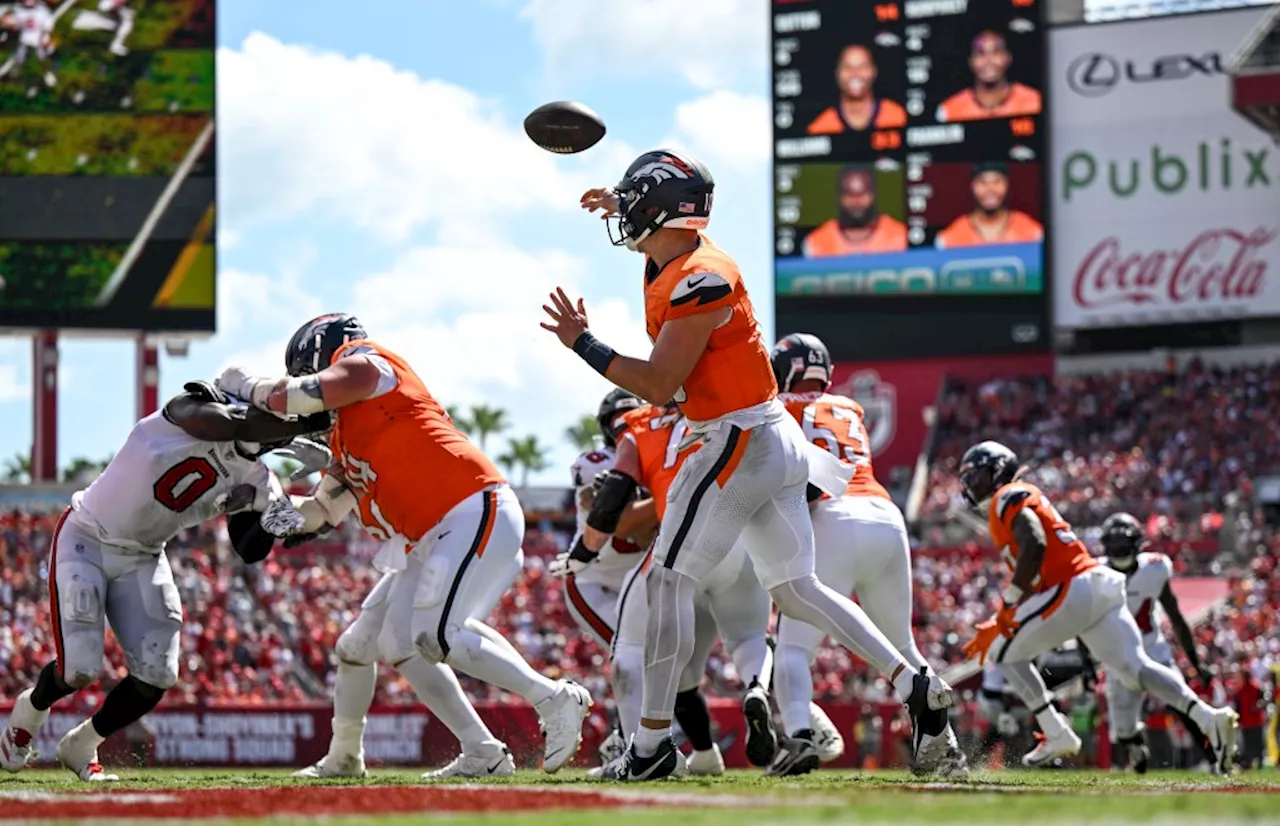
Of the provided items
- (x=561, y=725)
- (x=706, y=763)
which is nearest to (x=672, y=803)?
(x=561, y=725)

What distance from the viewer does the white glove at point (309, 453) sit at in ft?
29.3

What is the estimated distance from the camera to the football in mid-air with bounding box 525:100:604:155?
27.0ft

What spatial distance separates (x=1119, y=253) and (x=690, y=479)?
40.4 meters

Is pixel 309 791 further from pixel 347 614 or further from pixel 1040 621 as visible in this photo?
pixel 347 614

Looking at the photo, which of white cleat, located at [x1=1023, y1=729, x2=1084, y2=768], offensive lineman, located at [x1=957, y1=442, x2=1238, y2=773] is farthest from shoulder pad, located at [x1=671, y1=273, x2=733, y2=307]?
white cleat, located at [x1=1023, y1=729, x2=1084, y2=768]

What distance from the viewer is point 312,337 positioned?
8.35m

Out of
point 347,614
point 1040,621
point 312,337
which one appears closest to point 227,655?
point 347,614

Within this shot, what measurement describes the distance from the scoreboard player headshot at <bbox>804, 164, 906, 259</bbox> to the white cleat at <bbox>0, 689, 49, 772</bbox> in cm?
3779

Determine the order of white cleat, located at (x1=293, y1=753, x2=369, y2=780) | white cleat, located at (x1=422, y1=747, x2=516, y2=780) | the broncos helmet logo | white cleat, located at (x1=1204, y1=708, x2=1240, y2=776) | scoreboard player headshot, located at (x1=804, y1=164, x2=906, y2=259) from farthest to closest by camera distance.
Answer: scoreboard player headshot, located at (x1=804, y1=164, x2=906, y2=259)
white cleat, located at (x1=1204, y1=708, x2=1240, y2=776)
white cleat, located at (x1=293, y1=753, x2=369, y2=780)
white cleat, located at (x1=422, y1=747, x2=516, y2=780)
the broncos helmet logo

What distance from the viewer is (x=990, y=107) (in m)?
44.8

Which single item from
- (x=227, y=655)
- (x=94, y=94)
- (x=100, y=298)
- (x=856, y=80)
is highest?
(x=856, y=80)

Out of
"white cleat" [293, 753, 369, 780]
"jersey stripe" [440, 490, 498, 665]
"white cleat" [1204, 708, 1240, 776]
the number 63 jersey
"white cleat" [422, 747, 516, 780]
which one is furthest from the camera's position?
"white cleat" [1204, 708, 1240, 776]

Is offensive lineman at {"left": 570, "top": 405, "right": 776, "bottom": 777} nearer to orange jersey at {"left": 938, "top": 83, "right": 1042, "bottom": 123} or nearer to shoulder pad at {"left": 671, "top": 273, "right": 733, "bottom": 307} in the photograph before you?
shoulder pad at {"left": 671, "top": 273, "right": 733, "bottom": 307}

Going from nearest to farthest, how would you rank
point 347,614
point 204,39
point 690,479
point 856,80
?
point 690,479 → point 347,614 → point 204,39 → point 856,80
